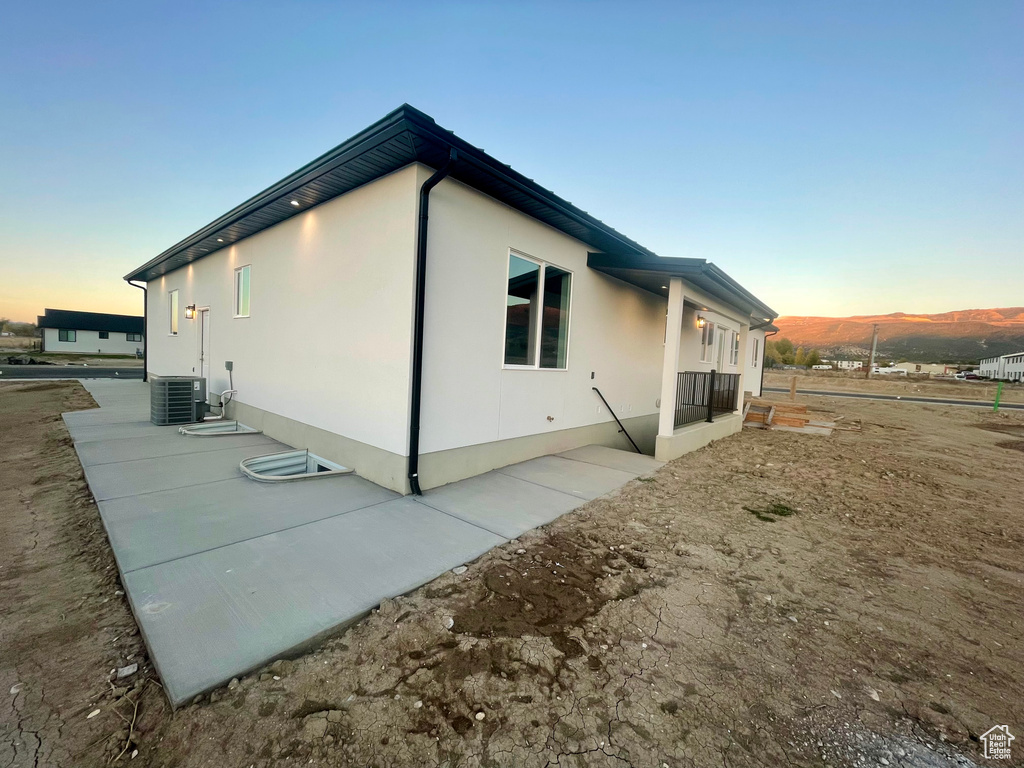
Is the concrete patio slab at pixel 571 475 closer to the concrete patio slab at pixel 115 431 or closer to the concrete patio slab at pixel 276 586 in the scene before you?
the concrete patio slab at pixel 276 586

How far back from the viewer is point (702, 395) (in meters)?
8.92

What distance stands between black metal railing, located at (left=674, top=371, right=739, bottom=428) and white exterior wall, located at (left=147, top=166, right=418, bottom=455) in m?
5.37

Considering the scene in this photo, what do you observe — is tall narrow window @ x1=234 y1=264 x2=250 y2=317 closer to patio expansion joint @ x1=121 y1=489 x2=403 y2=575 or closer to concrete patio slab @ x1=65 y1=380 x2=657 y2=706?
concrete patio slab @ x1=65 y1=380 x2=657 y2=706

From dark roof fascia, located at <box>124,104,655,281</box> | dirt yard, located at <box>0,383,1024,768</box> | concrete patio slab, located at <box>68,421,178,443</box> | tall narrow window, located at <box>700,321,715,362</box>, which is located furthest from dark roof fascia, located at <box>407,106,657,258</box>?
concrete patio slab, located at <box>68,421,178,443</box>

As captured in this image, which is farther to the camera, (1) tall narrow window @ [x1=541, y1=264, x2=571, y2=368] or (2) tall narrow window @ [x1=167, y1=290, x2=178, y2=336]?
(2) tall narrow window @ [x1=167, y1=290, x2=178, y2=336]

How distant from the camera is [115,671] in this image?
178 cm

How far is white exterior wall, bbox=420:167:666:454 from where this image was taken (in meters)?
4.34

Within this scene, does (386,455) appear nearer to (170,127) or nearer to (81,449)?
(81,449)

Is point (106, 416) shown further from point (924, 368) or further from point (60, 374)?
point (924, 368)

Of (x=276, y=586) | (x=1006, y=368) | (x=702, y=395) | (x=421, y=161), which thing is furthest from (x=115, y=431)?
(x=1006, y=368)

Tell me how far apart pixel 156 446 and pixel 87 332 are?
163 feet

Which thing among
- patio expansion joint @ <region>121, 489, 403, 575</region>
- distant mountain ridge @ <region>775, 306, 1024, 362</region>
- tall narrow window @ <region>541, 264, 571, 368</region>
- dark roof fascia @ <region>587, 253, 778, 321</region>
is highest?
distant mountain ridge @ <region>775, 306, 1024, 362</region>

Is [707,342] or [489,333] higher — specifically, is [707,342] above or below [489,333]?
above

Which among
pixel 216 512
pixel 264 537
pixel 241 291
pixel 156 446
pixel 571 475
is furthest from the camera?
pixel 241 291
